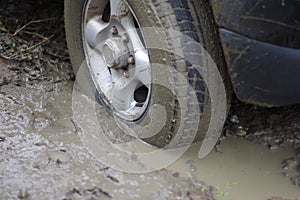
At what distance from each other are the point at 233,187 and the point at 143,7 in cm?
86

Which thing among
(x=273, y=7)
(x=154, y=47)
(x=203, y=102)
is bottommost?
(x=203, y=102)

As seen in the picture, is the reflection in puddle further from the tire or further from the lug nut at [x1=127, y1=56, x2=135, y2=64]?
the lug nut at [x1=127, y1=56, x2=135, y2=64]

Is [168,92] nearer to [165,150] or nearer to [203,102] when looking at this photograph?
[203,102]

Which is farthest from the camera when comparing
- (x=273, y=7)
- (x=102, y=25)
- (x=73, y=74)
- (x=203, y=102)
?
(x=73, y=74)

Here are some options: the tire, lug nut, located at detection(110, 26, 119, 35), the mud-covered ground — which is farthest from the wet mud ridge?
lug nut, located at detection(110, 26, 119, 35)

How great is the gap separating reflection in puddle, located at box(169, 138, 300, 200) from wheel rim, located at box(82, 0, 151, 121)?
354mm

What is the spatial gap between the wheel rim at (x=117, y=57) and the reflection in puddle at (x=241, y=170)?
1.16 feet

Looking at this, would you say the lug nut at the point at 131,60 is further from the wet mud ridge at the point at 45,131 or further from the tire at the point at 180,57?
the wet mud ridge at the point at 45,131

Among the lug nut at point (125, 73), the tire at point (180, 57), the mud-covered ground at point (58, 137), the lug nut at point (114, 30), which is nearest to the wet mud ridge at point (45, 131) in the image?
the mud-covered ground at point (58, 137)

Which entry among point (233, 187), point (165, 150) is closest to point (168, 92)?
point (165, 150)

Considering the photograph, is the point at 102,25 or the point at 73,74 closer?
the point at 102,25

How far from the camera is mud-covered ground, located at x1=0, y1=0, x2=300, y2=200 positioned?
209 centimetres

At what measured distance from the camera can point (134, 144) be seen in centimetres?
237

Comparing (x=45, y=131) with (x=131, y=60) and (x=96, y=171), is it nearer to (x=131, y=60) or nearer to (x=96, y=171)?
(x=96, y=171)
